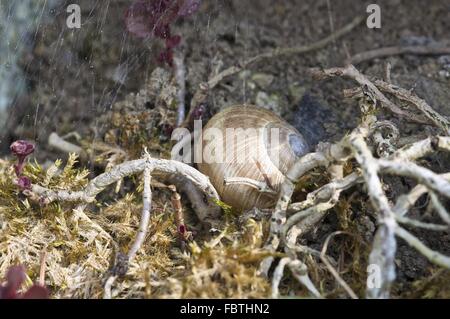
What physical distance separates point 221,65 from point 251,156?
839 millimetres

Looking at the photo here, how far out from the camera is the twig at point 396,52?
9.30 feet

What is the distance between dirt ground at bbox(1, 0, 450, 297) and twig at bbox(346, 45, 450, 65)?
0.10ft

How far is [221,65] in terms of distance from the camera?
283cm

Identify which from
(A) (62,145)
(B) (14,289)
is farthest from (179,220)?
(A) (62,145)

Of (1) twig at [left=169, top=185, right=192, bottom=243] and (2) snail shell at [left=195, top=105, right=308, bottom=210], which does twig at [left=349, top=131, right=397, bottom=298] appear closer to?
(2) snail shell at [left=195, top=105, right=308, bottom=210]

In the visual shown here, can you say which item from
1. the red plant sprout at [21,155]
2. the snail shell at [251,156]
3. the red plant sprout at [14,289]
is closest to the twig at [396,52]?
the snail shell at [251,156]

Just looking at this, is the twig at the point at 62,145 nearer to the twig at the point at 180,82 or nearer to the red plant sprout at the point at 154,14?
the twig at the point at 180,82

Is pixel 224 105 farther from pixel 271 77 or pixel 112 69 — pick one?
pixel 112 69

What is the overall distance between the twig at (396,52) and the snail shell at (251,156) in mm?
834

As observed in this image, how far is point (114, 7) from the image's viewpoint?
2.80 m

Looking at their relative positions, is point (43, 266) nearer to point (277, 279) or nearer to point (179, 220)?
point (179, 220)

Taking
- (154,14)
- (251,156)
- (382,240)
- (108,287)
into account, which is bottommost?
(108,287)

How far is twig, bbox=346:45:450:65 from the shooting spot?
284 cm

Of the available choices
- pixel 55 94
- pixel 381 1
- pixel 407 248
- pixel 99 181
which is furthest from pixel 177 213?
pixel 381 1
